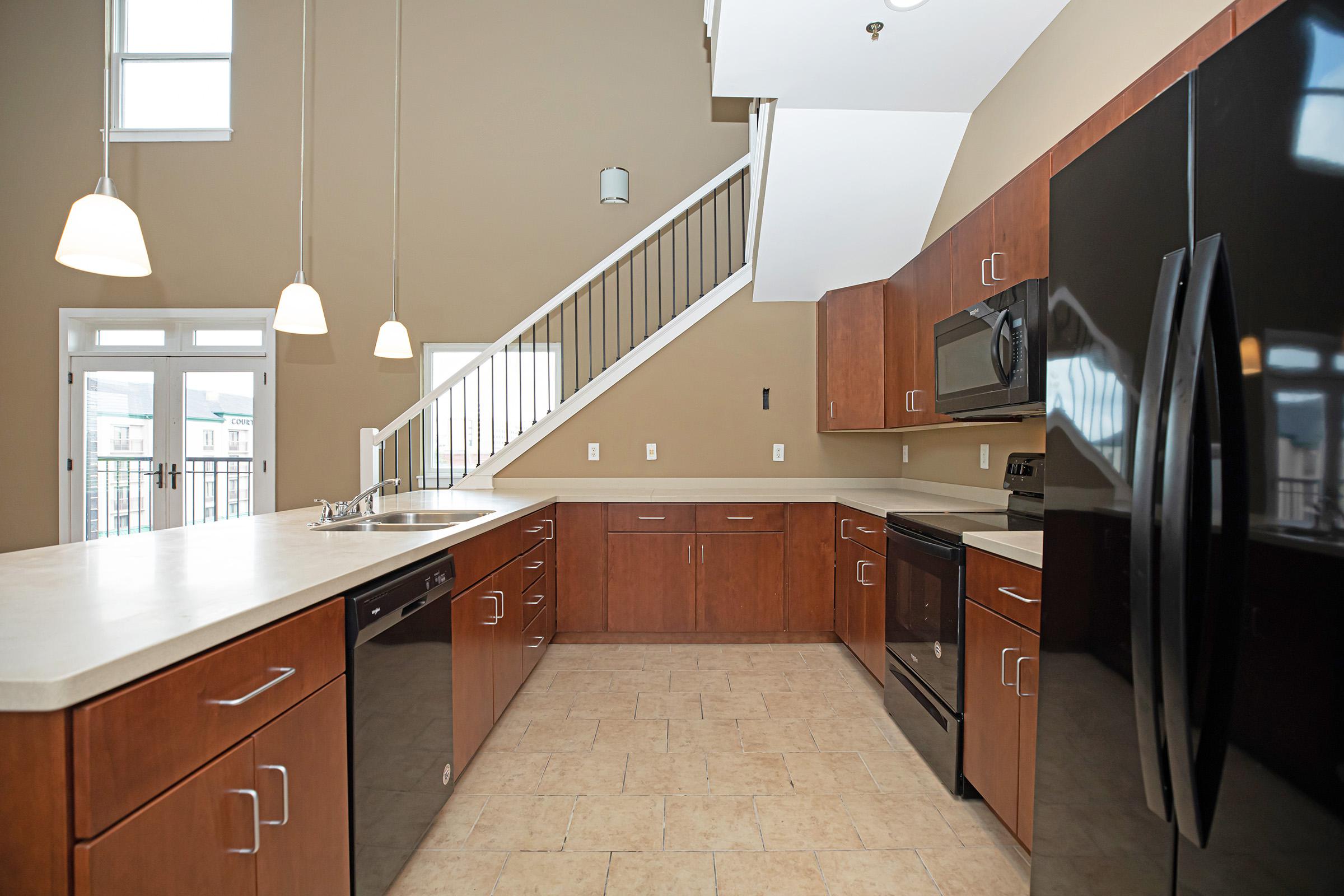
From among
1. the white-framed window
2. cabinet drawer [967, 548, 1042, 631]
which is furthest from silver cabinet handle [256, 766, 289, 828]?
the white-framed window

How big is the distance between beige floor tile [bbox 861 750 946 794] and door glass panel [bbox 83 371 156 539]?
588 cm

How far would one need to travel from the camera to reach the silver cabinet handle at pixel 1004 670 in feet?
5.83

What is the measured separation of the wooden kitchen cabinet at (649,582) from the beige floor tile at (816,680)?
2.39ft

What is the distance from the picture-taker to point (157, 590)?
1.18 metres

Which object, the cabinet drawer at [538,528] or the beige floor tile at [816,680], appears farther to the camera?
the beige floor tile at [816,680]

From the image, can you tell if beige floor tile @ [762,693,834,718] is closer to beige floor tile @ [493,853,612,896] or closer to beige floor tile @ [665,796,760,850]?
beige floor tile @ [665,796,760,850]

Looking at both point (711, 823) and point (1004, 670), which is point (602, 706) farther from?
point (1004, 670)

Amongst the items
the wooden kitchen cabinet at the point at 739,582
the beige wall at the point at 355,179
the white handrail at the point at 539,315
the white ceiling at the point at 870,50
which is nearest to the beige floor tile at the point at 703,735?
the wooden kitchen cabinet at the point at 739,582

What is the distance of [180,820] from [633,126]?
17.3 ft

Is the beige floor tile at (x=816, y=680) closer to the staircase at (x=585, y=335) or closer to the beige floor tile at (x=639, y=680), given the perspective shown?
the beige floor tile at (x=639, y=680)

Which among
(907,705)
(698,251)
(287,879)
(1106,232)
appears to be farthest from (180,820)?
(698,251)

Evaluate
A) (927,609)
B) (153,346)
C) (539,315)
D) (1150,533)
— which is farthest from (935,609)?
(153,346)

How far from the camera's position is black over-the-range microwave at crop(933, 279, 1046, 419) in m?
2.05

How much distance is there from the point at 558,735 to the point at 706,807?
0.79 meters
